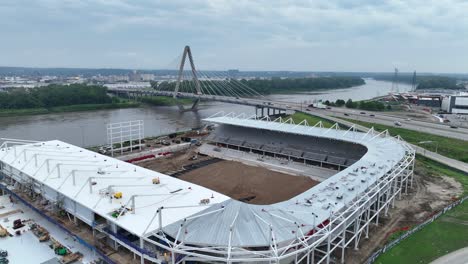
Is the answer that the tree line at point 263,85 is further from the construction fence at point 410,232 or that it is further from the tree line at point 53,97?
the construction fence at point 410,232

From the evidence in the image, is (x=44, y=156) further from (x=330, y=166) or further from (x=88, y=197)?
(x=330, y=166)

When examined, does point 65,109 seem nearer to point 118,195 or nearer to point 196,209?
point 118,195

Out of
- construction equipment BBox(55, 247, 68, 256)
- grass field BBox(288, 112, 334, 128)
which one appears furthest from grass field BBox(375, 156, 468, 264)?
grass field BBox(288, 112, 334, 128)

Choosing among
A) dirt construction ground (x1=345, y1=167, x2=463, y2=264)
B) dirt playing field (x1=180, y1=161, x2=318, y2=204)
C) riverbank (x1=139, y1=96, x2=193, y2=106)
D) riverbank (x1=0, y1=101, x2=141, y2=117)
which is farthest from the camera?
riverbank (x1=139, y1=96, x2=193, y2=106)

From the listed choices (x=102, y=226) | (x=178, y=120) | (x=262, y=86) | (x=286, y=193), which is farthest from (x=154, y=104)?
(x=102, y=226)

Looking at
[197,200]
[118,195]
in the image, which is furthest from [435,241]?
[118,195]

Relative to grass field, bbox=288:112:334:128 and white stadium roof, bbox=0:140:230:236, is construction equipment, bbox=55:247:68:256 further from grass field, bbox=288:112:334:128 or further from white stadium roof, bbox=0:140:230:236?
grass field, bbox=288:112:334:128
